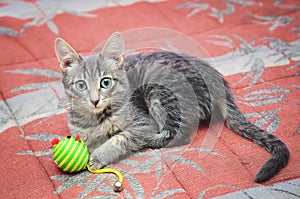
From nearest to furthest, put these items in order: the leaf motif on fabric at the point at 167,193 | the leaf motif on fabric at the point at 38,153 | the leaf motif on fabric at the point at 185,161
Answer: the leaf motif on fabric at the point at 167,193 → the leaf motif on fabric at the point at 185,161 → the leaf motif on fabric at the point at 38,153

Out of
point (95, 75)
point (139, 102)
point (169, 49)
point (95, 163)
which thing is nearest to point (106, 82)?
point (95, 75)

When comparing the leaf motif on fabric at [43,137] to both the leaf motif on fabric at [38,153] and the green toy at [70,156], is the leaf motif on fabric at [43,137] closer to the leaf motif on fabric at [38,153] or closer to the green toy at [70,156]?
the leaf motif on fabric at [38,153]

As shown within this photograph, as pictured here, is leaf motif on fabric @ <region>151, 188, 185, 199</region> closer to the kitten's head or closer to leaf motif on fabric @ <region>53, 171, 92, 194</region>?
leaf motif on fabric @ <region>53, 171, 92, 194</region>

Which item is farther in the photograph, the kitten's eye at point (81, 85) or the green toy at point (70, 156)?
the kitten's eye at point (81, 85)

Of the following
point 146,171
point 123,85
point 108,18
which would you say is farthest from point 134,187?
point 108,18

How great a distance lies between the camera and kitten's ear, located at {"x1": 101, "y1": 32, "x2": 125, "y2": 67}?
61.7 inches

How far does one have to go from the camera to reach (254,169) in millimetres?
1463

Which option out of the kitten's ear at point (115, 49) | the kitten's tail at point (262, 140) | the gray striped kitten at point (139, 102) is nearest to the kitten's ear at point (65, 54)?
the gray striped kitten at point (139, 102)

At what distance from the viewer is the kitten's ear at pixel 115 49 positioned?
5.15 ft

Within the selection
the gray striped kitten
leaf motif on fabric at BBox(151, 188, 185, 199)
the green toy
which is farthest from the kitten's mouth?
→ leaf motif on fabric at BBox(151, 188, 185, 199)

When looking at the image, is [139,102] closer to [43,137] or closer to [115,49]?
[115,49]

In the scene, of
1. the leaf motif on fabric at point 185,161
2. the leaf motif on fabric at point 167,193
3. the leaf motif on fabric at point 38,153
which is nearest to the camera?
the leaf motif on fabric at point 167,193

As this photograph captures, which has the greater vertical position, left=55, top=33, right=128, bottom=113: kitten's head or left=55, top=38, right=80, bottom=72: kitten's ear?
left=55, top=38, right=80, bottom=72: kitten's ear

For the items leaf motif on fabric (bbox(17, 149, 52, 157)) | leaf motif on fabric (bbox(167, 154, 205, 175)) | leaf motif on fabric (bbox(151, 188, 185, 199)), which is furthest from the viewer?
leaf motif on fabric (bbox(17, 149, 52, 157))
